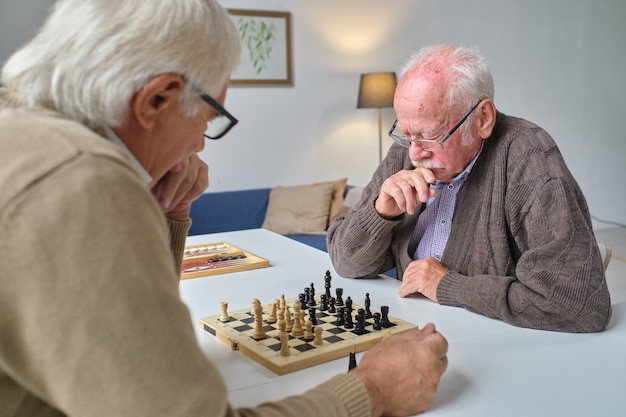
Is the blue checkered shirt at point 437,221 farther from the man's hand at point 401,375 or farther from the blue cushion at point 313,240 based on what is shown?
the blue cushion at point 313,240

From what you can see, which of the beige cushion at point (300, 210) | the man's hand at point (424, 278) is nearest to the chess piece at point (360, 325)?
the man's hand at point (424, 278)

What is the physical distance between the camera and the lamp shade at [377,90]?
17.9ft

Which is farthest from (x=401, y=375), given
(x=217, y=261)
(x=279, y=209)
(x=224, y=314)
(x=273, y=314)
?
(x=279, y=209)

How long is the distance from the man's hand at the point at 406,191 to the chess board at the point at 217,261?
0.56m

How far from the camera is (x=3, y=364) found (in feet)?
2.57

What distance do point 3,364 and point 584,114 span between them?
692 cm

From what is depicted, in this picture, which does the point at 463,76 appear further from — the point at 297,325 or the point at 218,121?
the point at 218,121

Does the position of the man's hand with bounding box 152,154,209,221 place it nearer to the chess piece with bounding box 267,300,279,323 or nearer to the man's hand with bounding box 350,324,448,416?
the chess piece with bounding box 267,300,279,323

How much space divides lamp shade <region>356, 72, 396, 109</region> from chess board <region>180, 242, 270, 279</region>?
315 centimetres

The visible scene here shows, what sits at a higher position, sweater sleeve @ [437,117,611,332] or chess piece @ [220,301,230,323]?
sweater sleeve @ [437,117,611,332]

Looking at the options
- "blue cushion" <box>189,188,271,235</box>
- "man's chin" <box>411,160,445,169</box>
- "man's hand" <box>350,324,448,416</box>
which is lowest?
A: "blue cushion" <box>189,188,271,235</box>

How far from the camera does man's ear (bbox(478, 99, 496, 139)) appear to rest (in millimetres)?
1998

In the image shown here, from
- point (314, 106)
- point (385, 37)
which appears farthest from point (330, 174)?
point (385, 37)

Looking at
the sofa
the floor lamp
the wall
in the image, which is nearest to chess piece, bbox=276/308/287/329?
the sofa
